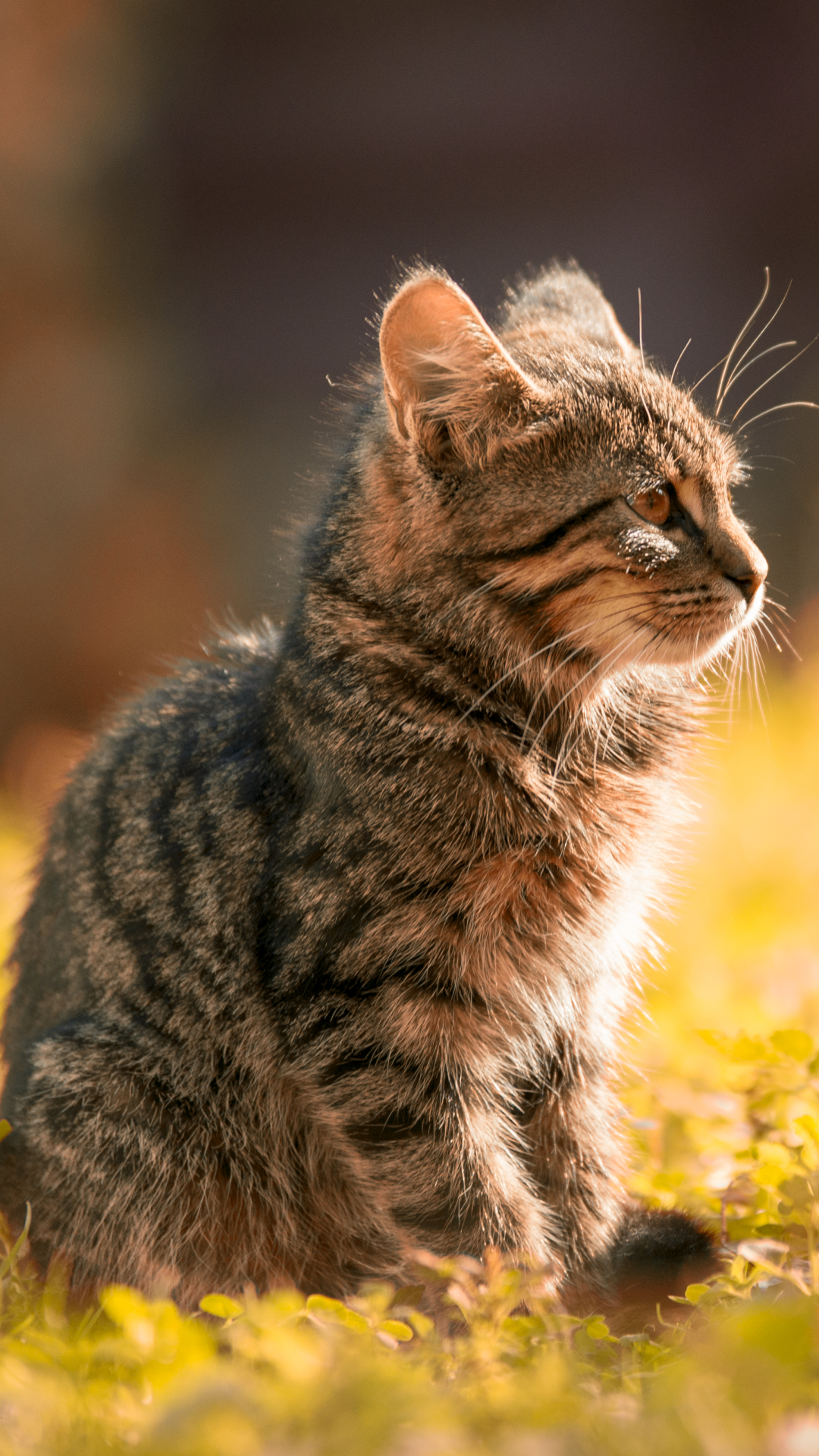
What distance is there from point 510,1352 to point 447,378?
74.5 inches

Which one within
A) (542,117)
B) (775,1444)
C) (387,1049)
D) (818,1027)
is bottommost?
(775,1444)

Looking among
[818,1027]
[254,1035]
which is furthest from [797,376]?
[254,1035]

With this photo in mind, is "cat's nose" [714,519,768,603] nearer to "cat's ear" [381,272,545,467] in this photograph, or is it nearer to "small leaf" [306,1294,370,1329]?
"cat's ear" [381,272,545,467]

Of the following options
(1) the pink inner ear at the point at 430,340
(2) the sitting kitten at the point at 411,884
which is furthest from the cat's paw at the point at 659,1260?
(1) the pink inner ear at the point at 430,340

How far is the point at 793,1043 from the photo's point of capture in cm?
289

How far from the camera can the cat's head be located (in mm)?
2584

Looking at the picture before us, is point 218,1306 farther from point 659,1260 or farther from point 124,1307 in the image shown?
point 659,1260

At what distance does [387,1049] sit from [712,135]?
27.5ft

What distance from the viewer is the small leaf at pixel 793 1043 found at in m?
2.89

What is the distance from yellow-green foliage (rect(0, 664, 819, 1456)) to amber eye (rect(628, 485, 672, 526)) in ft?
2.53

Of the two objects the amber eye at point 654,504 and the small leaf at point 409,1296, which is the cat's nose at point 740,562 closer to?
the amber eye at point 654,504

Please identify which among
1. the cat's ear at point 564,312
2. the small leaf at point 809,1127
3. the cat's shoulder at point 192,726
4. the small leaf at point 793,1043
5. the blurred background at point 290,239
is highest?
the blurred background at point 290,239

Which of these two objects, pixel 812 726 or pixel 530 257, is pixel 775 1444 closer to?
pixel 812 726

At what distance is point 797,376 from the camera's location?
29.0 ft
